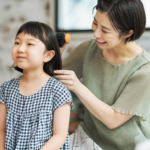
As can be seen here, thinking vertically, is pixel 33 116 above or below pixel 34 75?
below

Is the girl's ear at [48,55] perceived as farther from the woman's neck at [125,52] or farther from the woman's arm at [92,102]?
the woman's neck at [125,52]

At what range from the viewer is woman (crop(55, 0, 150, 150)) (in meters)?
1.05

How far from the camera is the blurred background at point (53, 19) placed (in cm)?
191

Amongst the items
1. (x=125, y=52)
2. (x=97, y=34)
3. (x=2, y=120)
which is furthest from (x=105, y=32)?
(x=2, y=120)

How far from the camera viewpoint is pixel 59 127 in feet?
2.95

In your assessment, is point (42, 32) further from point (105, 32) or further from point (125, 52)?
point (125, 52)

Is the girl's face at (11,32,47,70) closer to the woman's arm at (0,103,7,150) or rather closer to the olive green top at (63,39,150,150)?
the woman's arm at (0,103,7,150)

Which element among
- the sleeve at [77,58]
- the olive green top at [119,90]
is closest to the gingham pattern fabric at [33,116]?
the olive green top at [119,90]

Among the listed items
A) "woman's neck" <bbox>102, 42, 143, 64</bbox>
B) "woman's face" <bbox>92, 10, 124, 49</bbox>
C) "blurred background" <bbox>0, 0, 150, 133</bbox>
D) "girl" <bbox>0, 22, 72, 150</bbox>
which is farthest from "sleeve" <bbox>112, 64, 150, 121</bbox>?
"blurred background" <bbox>0, 0, 150, 133</bbox>

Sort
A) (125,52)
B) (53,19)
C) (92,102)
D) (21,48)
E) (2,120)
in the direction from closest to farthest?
1. (21,48)
2. (2,120)
3. (92,102)
4. (125,52)
5. (53,19)

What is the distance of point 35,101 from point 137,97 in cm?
53

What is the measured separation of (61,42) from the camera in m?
1.09

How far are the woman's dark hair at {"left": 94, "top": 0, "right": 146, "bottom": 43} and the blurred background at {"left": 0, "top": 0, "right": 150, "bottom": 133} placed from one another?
679 mm

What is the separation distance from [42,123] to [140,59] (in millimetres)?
641
